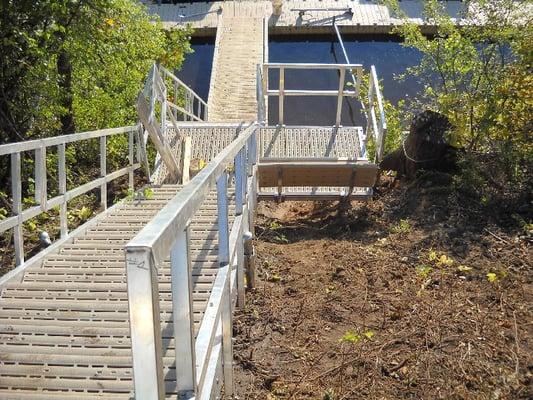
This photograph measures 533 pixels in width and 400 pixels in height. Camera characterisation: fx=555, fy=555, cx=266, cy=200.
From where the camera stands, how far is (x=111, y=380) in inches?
100

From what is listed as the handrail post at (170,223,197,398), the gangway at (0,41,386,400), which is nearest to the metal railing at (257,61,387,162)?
the gangway at (0,41,386,400)

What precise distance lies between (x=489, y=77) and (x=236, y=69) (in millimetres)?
9522

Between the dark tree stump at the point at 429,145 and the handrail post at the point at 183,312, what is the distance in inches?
227

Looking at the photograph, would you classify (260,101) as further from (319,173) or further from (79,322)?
(79,322)

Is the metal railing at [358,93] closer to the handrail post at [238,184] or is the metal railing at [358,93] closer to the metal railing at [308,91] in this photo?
the metal railing at [308,91]

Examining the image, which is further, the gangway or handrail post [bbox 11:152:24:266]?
handrail post [bbox 11:152:24:266]

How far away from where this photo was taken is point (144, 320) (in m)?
1.07

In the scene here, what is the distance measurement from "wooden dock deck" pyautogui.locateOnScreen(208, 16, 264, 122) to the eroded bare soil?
22.9 feet

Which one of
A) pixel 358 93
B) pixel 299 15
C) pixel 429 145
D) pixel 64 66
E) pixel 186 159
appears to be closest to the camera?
pixel 429 145

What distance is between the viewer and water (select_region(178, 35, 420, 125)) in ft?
51.7

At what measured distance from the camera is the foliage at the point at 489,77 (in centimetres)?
596

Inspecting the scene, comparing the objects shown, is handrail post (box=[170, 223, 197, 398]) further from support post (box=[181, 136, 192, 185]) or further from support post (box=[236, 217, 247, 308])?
support post (box=[181, 136, 192, 185])

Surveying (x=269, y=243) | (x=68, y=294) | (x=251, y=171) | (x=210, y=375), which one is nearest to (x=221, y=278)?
(x=210, y=375)

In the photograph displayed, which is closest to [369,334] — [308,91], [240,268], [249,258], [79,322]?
A: [240,268]
